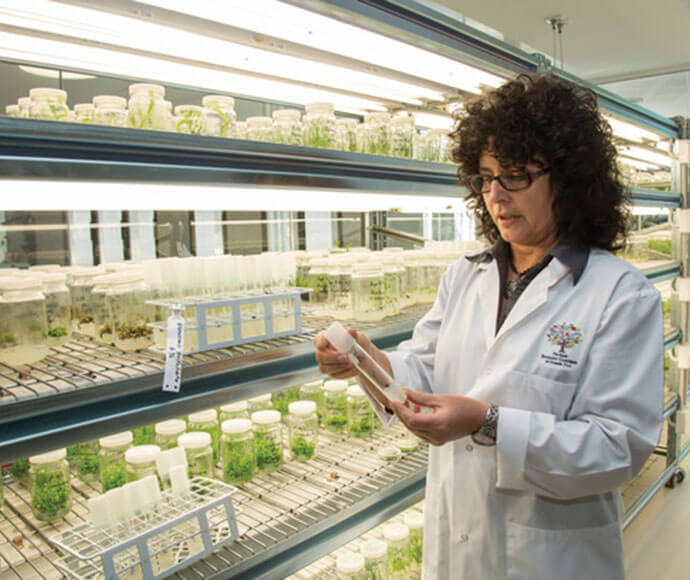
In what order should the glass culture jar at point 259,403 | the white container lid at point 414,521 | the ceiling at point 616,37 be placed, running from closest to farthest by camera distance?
1. the glass culture jar at point 259,403
2. the white container lid at point 414,521
3. the ceiling at point 616,37

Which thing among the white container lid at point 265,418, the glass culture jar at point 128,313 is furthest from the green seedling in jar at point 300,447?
the glass culture jar at point 128,313

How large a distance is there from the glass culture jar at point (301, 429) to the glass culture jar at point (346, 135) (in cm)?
93

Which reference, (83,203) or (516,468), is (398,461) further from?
(83,203)

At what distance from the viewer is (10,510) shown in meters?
1.56

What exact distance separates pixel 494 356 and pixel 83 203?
4.02 ft

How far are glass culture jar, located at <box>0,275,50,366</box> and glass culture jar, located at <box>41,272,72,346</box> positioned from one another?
117 millimetres

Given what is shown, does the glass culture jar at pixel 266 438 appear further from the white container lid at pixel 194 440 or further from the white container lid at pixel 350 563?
the white container lid at pixel 350 563

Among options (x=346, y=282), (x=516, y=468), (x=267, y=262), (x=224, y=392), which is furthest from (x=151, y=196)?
(x=516, y=468)

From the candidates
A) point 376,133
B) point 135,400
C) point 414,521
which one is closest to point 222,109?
point 376,133

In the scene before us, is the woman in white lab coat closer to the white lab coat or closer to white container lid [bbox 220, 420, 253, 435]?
the white lab coat

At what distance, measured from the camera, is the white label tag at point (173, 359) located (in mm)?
1284

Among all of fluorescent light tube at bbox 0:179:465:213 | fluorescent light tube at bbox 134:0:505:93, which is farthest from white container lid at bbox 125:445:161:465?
fluorescent light tube at bbox 134:0:505:93

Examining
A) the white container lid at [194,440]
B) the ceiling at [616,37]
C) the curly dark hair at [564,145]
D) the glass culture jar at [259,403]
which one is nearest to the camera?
the curly dark hair at [564,145]

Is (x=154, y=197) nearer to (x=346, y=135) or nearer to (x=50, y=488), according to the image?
(x=346, y=135)
